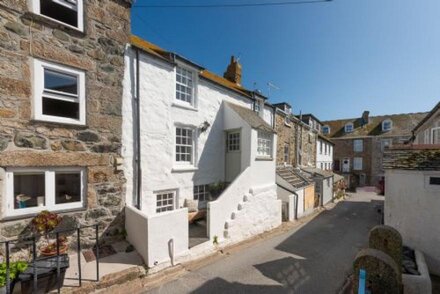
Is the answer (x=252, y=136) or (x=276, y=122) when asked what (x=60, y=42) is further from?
(x=276, y=122)

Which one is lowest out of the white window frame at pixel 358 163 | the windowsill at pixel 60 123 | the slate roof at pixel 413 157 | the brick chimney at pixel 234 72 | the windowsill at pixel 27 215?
the white window frame at pixel 358 163

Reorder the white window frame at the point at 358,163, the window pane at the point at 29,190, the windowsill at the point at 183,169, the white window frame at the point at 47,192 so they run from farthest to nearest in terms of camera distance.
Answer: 1. the white window frame at the point at 358,163
2. the windowsill at the point at 183,169
3. the window pane at the point at 29,190
4. the white window frame at the point at 47,192

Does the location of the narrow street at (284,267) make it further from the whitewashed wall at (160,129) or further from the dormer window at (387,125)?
the dormer window at (387,125)

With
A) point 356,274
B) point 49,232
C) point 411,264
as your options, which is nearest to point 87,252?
point 49,232

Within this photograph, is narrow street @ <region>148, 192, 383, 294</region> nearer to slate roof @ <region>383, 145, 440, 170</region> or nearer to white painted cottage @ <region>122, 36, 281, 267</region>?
white painted cottage @ <region>122, 36, 281, 267</region>

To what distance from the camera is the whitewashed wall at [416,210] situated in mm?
6668

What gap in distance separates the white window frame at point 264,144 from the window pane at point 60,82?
822 centimetres

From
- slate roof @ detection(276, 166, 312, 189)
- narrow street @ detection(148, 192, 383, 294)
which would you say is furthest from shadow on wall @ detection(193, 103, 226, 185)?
slate roof @ detection(276, 166, 312, 189)

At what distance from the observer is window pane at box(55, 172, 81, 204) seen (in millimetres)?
6293

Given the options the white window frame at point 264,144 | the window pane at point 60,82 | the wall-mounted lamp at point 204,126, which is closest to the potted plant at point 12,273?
the window pane at point 60,82

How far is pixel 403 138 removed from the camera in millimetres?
30578

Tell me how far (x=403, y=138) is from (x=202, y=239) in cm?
3533

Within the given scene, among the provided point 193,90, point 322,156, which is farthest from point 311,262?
point 322,156

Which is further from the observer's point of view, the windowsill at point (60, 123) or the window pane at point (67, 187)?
the window pane at point (67, 187)
